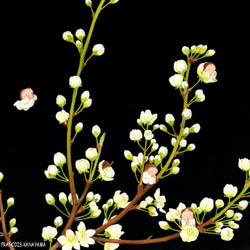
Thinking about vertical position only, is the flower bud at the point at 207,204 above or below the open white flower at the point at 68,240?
above

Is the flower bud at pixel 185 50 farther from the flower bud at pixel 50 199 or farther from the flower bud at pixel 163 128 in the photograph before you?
the flower bud at pixel 50 199

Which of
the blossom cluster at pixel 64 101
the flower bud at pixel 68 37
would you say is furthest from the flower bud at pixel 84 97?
the flower bud at pixel 68 37

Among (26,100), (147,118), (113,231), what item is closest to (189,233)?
(113,231)

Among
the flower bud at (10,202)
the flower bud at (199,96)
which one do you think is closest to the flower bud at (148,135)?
the flower bud at (199,96)

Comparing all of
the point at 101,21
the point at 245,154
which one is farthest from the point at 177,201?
the point at 101,21

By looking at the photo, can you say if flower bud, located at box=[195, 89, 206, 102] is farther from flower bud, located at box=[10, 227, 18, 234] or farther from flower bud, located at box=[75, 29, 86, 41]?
flower bud, located at box=[10, 227, 18, 234]

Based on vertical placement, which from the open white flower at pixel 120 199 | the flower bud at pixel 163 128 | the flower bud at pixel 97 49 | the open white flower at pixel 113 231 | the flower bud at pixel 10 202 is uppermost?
the flower bud at pixel 97 49

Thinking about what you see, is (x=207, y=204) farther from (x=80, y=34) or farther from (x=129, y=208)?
(x=80, y=34)

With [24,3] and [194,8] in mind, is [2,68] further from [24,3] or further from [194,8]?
[194,8]
